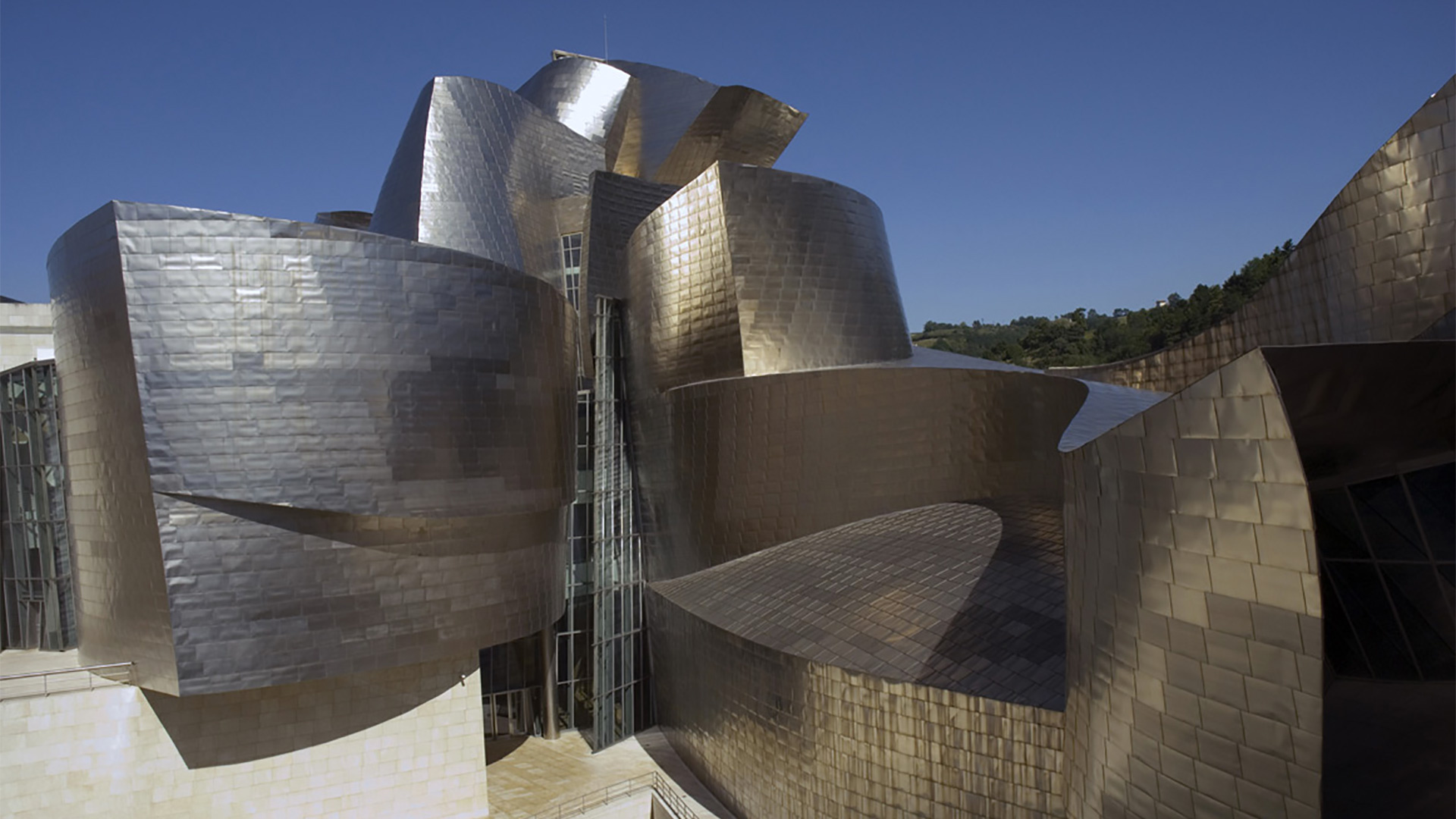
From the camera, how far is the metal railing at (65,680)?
1327 cm

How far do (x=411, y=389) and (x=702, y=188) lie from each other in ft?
22.2

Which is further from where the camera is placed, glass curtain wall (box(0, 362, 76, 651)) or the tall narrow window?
the tall narrow window

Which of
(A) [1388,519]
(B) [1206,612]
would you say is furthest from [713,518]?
(A) [1388,519]

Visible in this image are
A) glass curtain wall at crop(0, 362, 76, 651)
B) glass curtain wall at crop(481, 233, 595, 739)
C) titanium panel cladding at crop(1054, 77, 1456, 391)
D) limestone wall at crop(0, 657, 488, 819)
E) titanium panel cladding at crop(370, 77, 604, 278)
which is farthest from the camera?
titanium panel cladding at crop(370, 77, 604, 278)

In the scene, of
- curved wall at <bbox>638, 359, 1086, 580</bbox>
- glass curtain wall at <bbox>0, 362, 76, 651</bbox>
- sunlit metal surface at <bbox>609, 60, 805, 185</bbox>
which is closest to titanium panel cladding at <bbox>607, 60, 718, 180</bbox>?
sunlit metal surface at <bbox>609, 60, 805, 185</bbox>

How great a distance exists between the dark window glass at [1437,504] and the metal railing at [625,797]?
37.3 ft

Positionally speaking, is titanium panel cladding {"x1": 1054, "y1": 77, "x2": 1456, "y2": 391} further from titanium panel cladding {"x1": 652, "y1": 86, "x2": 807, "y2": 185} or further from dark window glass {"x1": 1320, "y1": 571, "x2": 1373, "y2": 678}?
titanium panel cladding {"x1": 652, "y1": 86, "x2": 807, "y2": 185}

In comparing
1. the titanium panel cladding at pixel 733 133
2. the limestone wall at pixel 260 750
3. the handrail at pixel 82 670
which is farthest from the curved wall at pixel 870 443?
the titanium panel cladding at pixel 733 133

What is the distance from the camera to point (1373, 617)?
6586 mm

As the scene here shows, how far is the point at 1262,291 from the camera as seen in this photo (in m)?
13.8

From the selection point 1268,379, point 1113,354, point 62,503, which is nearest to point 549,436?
point 62,503

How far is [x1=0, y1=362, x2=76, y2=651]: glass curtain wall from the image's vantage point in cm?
1700

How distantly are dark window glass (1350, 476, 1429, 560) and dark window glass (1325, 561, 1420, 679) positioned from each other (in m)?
0.19

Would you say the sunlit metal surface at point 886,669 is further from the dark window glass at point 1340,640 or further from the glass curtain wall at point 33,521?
the glass curtain wall at point 33,521
